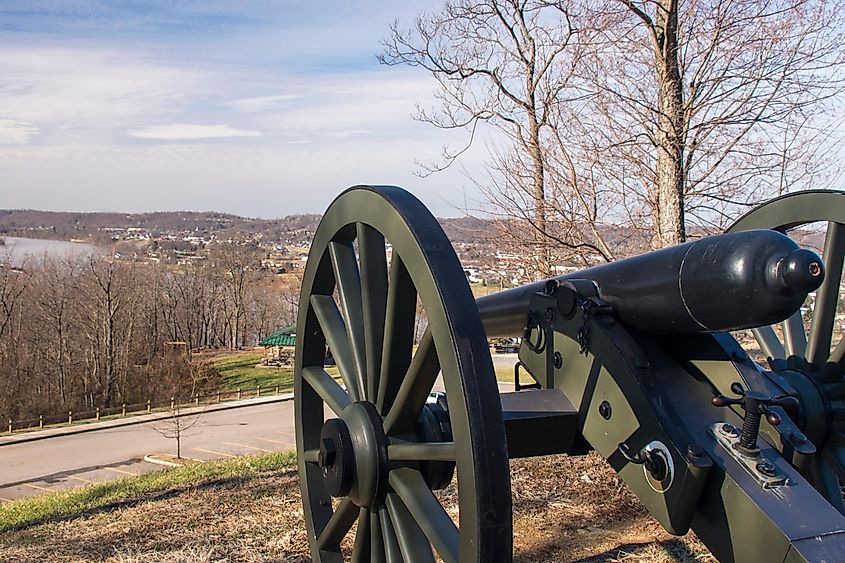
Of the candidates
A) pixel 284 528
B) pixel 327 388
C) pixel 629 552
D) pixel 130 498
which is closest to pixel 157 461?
pixel 130 498

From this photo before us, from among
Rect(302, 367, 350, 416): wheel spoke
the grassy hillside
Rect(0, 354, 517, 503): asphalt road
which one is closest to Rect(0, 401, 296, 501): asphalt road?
Rect(0, 354, 517, 503): asphalt road

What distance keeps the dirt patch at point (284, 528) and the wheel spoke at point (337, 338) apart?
6.17ft

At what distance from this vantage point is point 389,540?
2410 mm

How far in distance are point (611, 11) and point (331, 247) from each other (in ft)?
14.7

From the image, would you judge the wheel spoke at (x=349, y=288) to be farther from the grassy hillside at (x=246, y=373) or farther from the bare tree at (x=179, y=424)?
the grassy hillside at (x=246, y=373)

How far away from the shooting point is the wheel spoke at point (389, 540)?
7.89ft

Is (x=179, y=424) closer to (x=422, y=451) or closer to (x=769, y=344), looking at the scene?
(x=769, y=344)

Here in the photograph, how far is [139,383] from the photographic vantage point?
129ft

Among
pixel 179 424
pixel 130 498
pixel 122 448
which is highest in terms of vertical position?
pixel 130 498

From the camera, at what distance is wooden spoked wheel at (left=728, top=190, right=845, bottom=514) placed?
3082mm

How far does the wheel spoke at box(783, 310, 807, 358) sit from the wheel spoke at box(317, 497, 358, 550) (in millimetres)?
2079

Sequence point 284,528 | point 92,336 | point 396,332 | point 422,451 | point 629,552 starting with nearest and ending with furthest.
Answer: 1. point 422,451
2. point 396,332
3. point 629,552
4. point 284,528
5. point 92,336

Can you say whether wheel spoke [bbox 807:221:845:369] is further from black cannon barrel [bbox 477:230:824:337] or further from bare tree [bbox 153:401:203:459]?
bare tree [bbox 153:401:203:459]

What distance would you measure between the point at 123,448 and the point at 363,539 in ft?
56.3
